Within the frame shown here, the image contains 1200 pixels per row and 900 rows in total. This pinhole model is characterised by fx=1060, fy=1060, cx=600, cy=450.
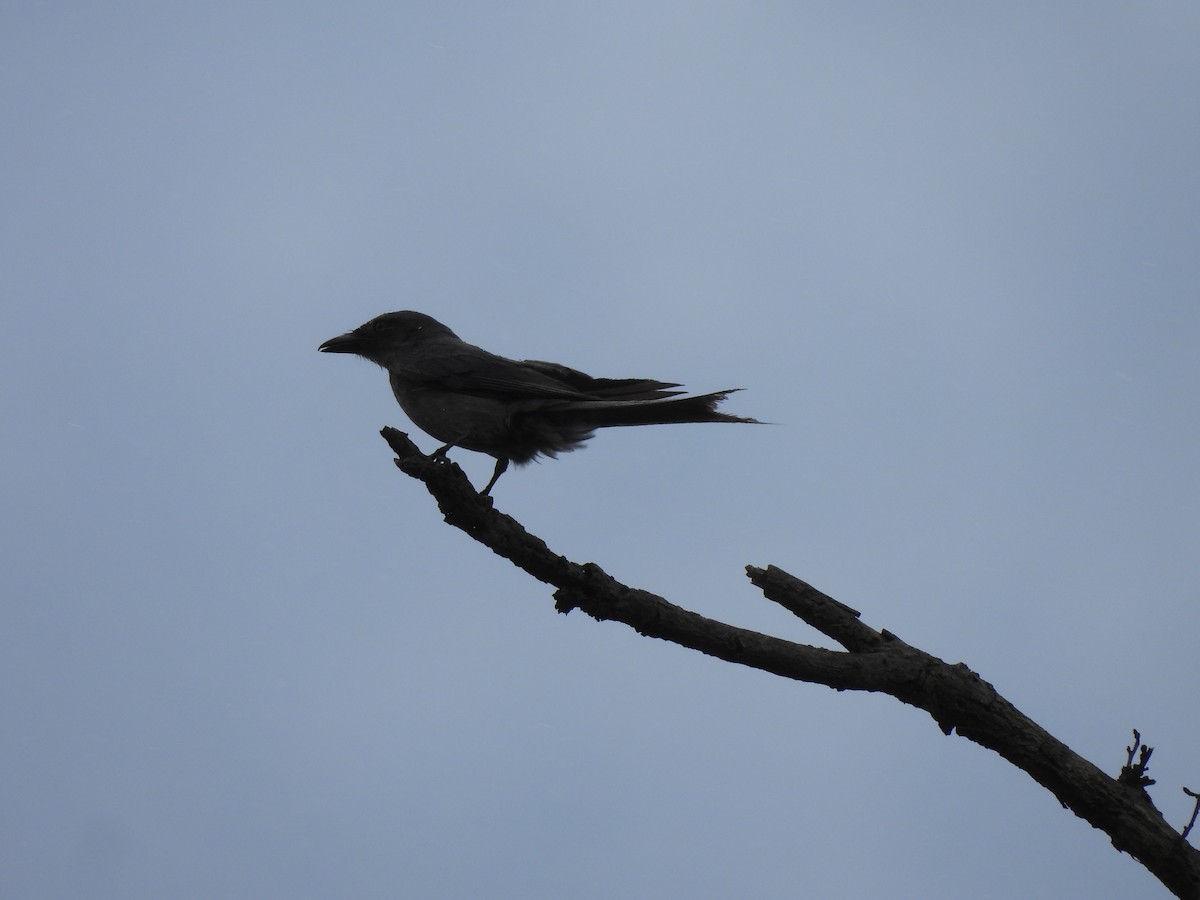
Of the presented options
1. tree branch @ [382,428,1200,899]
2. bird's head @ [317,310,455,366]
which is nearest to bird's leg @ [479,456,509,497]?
bird's head @ [317,310,455,366]

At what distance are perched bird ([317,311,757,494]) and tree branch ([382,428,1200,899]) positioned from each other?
5.16 ft

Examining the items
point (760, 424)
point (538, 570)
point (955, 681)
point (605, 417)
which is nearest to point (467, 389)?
point (605, 417)

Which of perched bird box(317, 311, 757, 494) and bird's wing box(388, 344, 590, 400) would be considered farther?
bird's wing box(388, 344, 590, 400)

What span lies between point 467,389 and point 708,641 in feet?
9.75

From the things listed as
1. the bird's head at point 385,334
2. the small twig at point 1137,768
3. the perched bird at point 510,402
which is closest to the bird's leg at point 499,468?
the perched bird at point 510,402

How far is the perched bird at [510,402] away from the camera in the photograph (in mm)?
6141

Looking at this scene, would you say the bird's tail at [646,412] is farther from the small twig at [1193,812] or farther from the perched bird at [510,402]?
the small twig at [1193,812]

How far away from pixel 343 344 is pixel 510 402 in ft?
6.33

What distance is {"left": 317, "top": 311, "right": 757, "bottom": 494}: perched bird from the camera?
6.14 metres

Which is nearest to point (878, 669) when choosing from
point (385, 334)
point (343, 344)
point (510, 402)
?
point (510, 402)

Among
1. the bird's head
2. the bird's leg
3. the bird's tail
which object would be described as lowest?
the bird's leg

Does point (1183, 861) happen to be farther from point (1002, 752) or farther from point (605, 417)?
point (605, 417)

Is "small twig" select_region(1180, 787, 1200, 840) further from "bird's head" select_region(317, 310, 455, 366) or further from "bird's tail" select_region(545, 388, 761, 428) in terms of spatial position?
"bird's head" select_region(317, 310, 455, 366)

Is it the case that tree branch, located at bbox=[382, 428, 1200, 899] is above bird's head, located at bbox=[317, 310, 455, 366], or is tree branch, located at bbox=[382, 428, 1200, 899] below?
below
